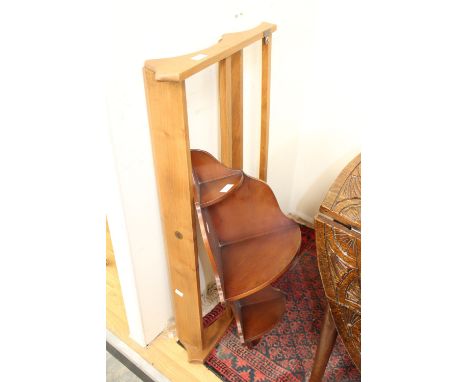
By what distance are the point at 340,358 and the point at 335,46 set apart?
1.41 metres

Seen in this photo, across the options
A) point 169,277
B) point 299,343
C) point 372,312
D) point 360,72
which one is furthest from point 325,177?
point 372,312

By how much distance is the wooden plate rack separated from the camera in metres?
0.96

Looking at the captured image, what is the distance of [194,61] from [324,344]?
0.97 m

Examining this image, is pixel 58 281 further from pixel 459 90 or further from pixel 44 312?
pixel 459 90

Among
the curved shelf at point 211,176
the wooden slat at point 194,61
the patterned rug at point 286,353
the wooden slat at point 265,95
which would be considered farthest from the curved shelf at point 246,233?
the patterned rug at point 286,353

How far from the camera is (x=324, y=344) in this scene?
3.85 ft

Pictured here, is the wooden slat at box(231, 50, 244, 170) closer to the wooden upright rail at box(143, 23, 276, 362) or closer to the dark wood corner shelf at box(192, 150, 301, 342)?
the wooden upright rail at box(143, 23, 276, 362)

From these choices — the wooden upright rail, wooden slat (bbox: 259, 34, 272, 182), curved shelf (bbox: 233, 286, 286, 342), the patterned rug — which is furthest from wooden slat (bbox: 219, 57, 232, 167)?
the patterned rug

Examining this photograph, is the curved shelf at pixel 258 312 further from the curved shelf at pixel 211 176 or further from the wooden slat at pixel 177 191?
the curved shelf at pixel 211 176

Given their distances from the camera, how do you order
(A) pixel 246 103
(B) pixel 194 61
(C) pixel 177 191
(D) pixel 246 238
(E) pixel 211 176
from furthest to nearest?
1. (A) pixel 246 103
2. (D) pixel 246 238
3. (E) pixel 211 176
4. (C) pixel 177 191
5. (B) pixel 194 61

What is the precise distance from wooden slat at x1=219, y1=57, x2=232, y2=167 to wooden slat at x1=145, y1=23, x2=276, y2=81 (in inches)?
3.5

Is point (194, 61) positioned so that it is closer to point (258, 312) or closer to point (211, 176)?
point (211, 176)

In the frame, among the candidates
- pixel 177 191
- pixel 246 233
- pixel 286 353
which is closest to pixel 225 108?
pixel 177 191

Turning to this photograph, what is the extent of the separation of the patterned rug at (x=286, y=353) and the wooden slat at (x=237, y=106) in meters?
0.80
